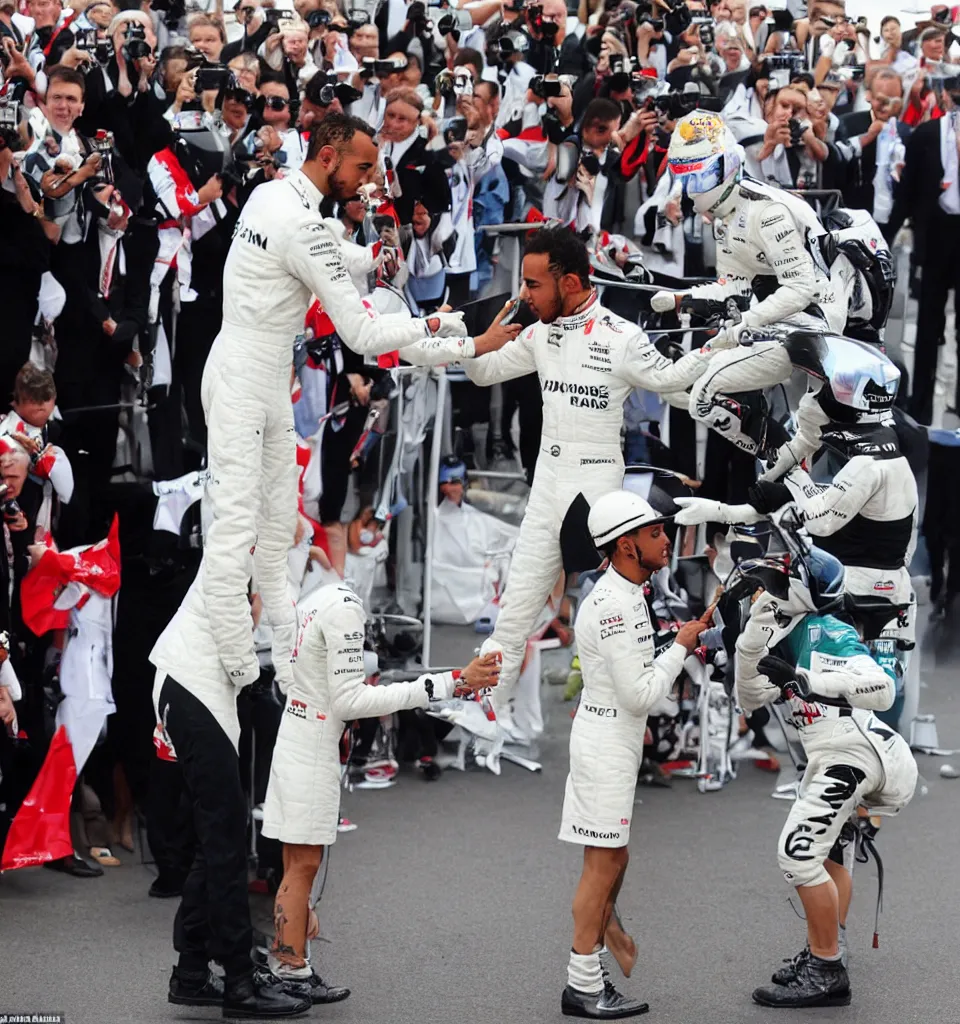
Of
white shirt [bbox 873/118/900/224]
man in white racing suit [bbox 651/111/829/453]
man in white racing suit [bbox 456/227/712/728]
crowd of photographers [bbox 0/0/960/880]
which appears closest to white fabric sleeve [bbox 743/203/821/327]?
man in white racing suit [bbox 651/111/829/453]

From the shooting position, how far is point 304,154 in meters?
9.42

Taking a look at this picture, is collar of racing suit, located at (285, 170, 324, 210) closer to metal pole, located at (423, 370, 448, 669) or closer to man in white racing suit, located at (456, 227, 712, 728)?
man in white racing suit, located at (456, 227, 712, 728)

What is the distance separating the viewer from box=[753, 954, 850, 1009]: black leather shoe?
6418 mm

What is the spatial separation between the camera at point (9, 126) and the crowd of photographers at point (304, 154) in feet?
0.04

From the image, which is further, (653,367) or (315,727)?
(653,367)

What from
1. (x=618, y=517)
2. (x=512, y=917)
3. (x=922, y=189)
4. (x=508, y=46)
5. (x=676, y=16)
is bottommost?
(x=512, y=917)

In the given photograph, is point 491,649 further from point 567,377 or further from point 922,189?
point 922,189

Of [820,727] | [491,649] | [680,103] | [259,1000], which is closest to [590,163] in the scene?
[680,103]

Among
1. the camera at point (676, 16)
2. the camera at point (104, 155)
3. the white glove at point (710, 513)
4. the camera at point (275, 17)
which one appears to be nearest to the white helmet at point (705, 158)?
the white glove at point (710, 513)

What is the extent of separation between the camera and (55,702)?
7.84 m

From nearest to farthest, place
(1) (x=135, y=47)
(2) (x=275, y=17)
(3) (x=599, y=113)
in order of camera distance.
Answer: (1) (x=135, y=47) → (3) (x=599, y=113) → (2) (x=275, y=17)

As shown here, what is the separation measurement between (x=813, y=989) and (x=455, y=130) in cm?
546

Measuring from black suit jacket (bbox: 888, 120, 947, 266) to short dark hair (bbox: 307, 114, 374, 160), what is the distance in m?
6.52

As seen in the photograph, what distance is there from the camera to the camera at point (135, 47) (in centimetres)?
880
